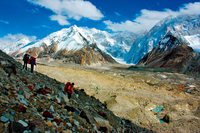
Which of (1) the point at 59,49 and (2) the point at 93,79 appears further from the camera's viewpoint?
(1) the point at 59,49

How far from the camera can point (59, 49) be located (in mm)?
193875

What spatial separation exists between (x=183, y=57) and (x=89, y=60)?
293 feet

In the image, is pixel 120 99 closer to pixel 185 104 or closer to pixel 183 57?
pixel 185 104

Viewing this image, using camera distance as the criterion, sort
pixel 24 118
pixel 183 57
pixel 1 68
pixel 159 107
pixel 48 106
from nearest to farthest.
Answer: pixel 24 118 → pixel 48 106 → pixel 1 68 → pixel 159 107 → pixel 183 57

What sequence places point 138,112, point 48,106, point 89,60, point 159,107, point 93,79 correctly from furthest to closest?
point 89,60
point 93,79
point 159,107
point 138,112
point 48,106

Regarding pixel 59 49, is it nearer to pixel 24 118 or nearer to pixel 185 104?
pixel 185 104

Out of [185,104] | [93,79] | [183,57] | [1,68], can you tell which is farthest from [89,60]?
[1,68]

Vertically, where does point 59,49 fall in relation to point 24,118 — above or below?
above

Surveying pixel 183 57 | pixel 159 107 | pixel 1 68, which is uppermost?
pixel 183 57

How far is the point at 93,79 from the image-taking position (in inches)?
1581

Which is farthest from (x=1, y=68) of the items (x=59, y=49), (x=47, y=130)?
(x=59, y=49)

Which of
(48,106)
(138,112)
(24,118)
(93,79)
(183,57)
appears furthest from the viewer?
(183,57)

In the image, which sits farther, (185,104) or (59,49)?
(59,49)

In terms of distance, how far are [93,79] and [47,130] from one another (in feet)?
111
